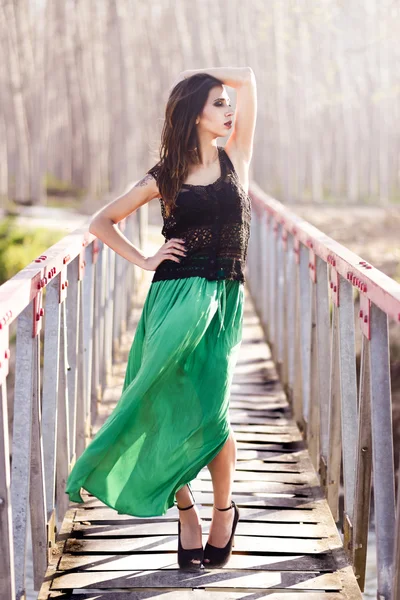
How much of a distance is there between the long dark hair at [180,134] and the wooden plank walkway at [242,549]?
46.4 inches

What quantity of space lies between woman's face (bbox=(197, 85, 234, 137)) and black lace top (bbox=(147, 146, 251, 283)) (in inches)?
4.6

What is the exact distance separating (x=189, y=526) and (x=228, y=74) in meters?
1.46

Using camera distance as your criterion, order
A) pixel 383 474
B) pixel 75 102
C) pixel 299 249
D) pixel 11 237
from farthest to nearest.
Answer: pixel 75 102, pixel 11 237, pixel 299 249, pixel 383 474

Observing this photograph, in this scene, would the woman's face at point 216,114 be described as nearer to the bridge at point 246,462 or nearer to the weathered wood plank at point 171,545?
the bridge at point 246,462

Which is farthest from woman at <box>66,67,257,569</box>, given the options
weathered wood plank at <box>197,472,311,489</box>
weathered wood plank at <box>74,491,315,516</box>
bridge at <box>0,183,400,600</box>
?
weathered wood plank at <box>197,472,311,489</box>

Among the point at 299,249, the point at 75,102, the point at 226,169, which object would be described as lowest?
the point at 299,249

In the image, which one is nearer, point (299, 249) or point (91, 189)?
point (299, 249)

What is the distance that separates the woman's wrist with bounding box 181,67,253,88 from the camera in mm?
3355

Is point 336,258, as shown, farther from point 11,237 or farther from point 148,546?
point 11,237

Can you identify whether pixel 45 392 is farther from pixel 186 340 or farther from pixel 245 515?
pixel 245 515

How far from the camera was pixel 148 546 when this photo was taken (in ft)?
12.1

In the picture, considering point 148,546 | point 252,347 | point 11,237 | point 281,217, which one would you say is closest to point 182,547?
point 148,546

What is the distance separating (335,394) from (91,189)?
25762 mm

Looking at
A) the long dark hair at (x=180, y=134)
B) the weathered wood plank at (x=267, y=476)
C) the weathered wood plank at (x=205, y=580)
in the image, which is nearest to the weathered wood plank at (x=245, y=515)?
the weathered wood plank at (x=267, y=476)
